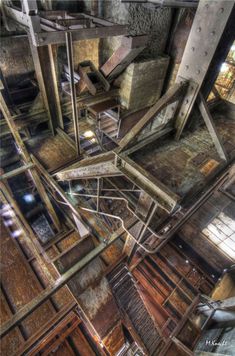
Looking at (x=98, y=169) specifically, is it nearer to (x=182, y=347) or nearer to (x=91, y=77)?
(x=182, y=347)

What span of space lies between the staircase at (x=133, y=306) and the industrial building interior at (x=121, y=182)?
0.03 m

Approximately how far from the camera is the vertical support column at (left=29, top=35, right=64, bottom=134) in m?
5.12

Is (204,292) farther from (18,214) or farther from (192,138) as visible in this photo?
(18,214)

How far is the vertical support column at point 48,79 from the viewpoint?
5.12 m

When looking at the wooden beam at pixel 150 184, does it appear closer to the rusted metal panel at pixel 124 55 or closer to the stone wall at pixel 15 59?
the rusted metal panel at pixel 124 55

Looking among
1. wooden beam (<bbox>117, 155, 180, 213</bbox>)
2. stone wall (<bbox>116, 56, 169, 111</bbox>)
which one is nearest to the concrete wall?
stone wall (<bbox>116, 56, 169, 111</bbox>)

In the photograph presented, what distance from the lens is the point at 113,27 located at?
4.37 metres

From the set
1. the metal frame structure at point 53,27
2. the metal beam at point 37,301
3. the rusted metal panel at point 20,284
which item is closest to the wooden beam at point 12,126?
the metal frame structure at point 53,27

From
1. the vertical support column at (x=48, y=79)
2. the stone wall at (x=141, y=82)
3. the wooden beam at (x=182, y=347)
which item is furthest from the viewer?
the stone wall at (x=141, y=82)

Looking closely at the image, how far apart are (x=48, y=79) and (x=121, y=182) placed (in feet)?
12.9

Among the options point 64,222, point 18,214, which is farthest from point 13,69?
point 64,222

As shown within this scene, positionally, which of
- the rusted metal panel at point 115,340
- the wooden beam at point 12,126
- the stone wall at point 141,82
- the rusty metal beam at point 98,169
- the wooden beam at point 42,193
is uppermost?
the wooden beam at point 12,126

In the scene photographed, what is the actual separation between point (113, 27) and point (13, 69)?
3.95 meters

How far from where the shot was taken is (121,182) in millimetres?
3920
